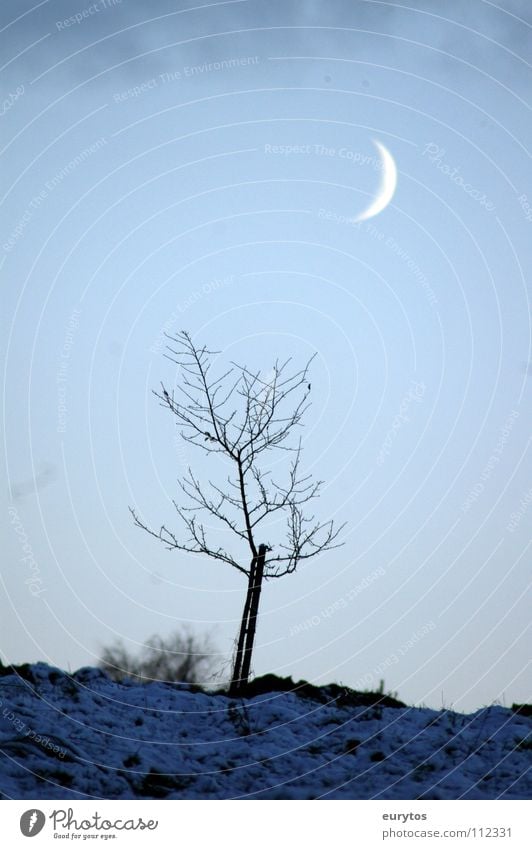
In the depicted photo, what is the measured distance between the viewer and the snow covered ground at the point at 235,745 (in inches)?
360

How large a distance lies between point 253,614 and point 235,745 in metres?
2.80

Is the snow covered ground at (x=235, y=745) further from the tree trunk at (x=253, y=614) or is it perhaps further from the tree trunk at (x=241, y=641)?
the tree trunk at (x=253, y=614)

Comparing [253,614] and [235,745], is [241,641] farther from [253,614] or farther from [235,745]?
[235,745]

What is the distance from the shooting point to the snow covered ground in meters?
9.14
